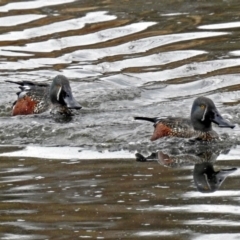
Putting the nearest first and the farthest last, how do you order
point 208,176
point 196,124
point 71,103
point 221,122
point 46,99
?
point 208,176 < point 221,122 < point 196,124 < point 71,103 < point 46,99

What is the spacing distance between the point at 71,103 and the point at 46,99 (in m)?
0.62

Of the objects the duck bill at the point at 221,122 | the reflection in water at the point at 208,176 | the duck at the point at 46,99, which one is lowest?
the duck at the point at 46,99

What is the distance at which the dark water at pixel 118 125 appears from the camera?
853 centimetres

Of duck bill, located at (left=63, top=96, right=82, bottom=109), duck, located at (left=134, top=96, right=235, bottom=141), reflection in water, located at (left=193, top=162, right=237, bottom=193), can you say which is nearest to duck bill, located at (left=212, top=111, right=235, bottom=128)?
duck, located at (left=134, top=96, right=235, bottom=141)

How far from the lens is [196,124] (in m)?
12.4

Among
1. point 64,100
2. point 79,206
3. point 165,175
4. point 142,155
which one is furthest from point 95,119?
point 79,206

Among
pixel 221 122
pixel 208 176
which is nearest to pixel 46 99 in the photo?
pixel 221 122

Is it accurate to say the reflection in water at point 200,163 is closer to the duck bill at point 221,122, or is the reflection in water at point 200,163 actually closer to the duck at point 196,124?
the duck bill at point 221,122

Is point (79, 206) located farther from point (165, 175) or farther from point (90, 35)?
point (90, 35)

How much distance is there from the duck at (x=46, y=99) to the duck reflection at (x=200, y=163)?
2.68 m

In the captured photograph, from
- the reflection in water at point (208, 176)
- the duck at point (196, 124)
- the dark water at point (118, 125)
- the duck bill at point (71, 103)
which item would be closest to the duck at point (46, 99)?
the duck bill at point (71, 103)

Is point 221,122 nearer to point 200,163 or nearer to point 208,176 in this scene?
point 200,163

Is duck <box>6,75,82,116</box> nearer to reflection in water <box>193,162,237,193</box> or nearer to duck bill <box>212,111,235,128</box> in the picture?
duck bill <box>212,111,235,128</box>

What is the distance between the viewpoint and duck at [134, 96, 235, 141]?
12.2 metres
